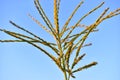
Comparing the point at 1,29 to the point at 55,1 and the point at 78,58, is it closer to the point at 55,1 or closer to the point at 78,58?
the point at 55,1

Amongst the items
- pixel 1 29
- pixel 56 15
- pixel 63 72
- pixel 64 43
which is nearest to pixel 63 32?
pixel 64 43

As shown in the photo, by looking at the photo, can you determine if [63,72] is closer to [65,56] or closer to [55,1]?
[65,56]

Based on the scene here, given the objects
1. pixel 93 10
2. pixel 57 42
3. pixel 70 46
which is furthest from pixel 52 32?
pixel 93 10

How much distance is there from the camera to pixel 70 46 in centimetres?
308

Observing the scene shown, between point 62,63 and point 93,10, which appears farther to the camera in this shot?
point 93,10

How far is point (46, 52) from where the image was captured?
A: 3031mm

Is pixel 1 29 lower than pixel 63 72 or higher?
higher

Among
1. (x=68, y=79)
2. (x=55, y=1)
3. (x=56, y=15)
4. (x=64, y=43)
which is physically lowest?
(x=68, y=79)

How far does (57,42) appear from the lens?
11.0 feet

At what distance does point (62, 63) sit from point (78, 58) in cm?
21

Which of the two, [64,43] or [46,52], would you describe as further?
[64,43]

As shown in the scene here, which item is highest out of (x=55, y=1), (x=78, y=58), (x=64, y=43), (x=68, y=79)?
(x=55, y=1)

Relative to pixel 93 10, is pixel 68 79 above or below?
below

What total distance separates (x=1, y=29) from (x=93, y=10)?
123cm
